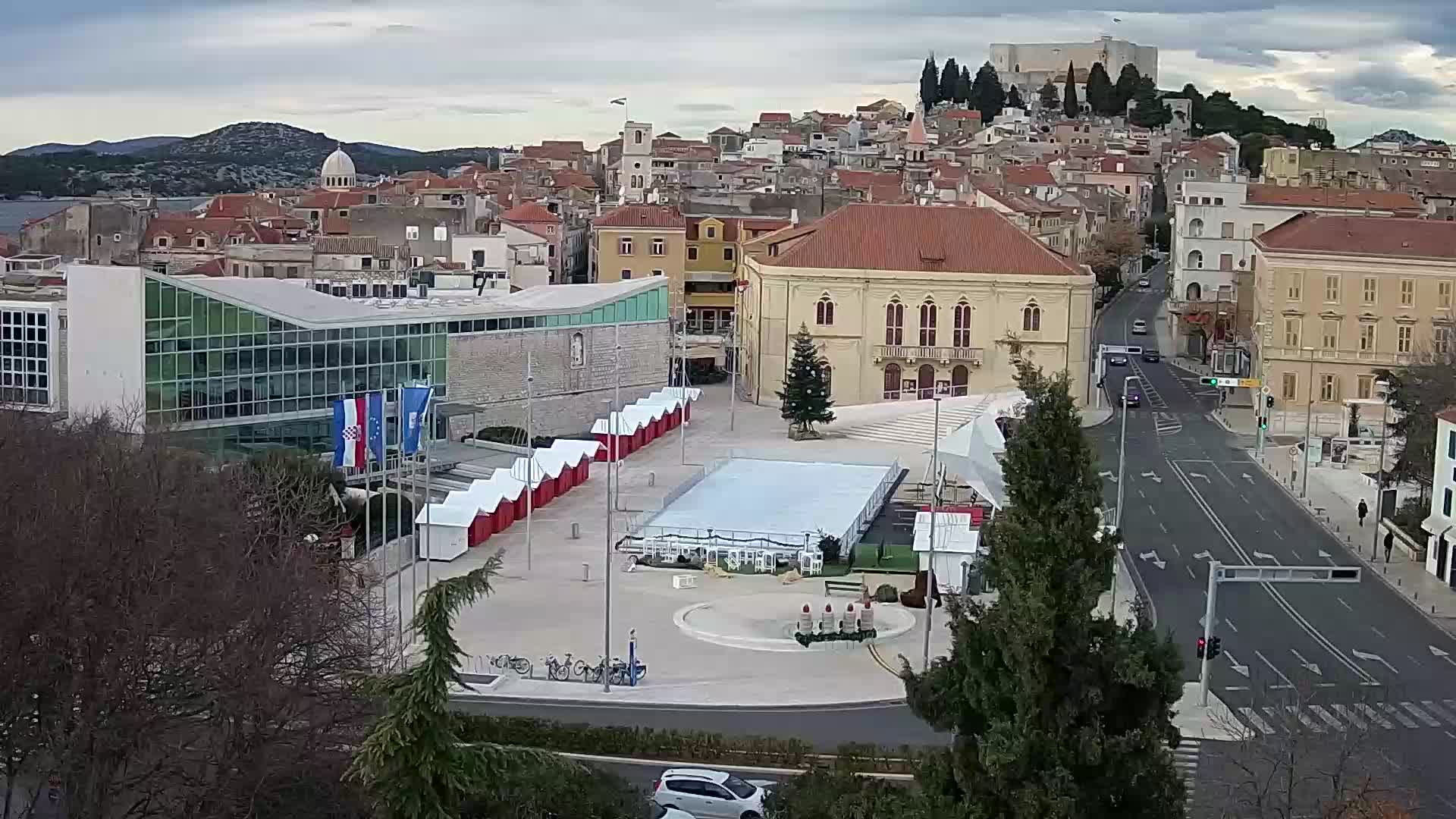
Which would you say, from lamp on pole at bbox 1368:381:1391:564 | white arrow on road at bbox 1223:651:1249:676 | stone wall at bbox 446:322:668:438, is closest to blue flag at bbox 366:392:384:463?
white arrow on road at bbox 1223:651:1249:676

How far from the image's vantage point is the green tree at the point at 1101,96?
180500 millimetres

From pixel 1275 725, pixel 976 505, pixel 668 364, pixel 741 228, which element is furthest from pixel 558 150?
pixel 1275 725

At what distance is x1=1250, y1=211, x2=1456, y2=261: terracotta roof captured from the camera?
206 feet

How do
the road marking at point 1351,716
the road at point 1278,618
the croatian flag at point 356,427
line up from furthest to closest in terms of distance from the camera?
the croatian flag at point 356,427
the road at point 1278,618
the road marking at point 1351,716

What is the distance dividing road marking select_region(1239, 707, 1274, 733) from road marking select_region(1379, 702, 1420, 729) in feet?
6.19

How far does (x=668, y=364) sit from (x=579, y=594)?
30103 millimetres

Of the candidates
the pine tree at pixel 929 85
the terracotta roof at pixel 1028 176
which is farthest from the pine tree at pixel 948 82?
the terracotta roof at pixel 1028 176

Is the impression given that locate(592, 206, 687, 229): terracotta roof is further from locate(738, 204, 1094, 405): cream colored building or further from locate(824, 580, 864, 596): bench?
locate(824, 580, 864, 596): bench

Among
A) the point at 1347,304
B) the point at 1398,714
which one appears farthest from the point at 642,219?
the point at 1398,714

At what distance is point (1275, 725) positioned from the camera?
25484 mm

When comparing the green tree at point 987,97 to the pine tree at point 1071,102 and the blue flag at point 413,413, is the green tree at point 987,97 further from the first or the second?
the blue flag at point 413,413

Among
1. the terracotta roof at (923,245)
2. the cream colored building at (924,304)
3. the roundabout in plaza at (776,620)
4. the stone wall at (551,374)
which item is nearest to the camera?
the roundabout in plaza at (776,620)

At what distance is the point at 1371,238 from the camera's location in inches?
2522

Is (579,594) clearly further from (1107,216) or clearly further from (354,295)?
(1107,216)
